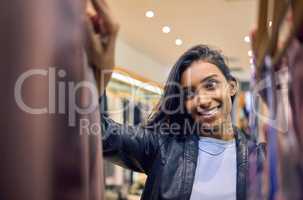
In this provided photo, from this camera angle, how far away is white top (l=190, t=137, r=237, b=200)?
1.89 ft

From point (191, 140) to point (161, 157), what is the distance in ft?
0.20

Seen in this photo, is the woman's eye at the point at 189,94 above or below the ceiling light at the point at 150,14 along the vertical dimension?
below

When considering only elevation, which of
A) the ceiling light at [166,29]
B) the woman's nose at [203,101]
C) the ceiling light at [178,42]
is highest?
the ceiling light at [166,29]

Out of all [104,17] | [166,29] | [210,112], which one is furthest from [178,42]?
[104,17]

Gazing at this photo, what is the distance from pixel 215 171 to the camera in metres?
0.59

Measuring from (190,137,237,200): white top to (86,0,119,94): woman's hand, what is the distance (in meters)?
0.26

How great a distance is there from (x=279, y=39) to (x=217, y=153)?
29 centimetres

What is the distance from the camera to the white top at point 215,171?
1.89 ft

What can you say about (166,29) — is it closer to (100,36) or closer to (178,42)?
(178,42)

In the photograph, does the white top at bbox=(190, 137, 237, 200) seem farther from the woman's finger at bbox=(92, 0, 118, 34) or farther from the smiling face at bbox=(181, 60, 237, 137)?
the woman's finger at bbox=(92, 0, 118, 34)

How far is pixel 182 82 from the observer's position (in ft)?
2.01

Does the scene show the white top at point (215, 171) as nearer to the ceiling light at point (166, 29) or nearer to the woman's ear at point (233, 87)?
the woman's ear at point (233, 87)

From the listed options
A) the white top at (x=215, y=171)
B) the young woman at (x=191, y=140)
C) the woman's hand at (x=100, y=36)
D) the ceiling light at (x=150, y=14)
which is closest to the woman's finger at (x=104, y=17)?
the woman's hand at (x=100, y=36)

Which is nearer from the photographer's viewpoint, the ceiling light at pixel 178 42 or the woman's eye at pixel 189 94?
the woman's eye at pixel 189 94
